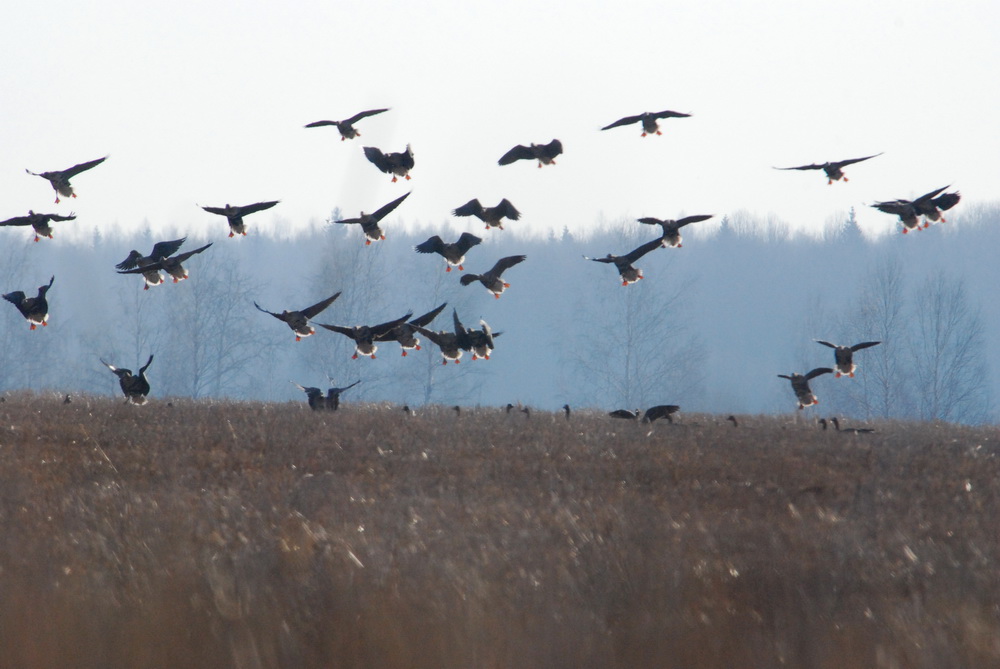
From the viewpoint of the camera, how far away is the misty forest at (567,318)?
5766cm

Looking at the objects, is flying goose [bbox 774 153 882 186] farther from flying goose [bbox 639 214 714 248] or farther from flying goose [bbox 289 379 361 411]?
flying goose [bbox 289 379 361 411]

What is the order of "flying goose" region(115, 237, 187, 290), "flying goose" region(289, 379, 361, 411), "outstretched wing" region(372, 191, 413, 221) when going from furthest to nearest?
"flying goose" region(289, 379, 361, 411) < "flying goose" region(115, 237, 187, 290) < "outstretched wing" region(372, 191, 413, 221)

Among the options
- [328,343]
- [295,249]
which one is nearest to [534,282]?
[295,249]

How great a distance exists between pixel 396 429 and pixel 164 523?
7637 millimetres

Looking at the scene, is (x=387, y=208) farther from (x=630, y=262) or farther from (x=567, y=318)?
(x=567, y=318)

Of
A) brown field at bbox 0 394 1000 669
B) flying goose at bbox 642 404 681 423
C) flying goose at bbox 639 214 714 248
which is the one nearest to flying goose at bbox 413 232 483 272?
flying goose at bbox 639 214 714 248

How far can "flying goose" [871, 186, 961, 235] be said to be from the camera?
15.3 meters

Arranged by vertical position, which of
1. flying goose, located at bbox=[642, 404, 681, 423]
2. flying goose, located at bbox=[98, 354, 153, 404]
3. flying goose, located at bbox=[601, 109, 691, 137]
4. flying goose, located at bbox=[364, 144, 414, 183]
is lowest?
flying goose, located at bbox=[642, 404, 681, 423]

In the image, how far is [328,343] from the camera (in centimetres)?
5350

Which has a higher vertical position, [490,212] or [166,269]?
[490,212]

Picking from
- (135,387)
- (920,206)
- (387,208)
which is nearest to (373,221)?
(387,208)

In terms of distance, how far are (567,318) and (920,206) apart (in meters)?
88.3

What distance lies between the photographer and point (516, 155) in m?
16.2

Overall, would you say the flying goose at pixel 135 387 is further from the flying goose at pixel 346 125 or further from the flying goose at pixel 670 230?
the flying goose at pixel 670 230
